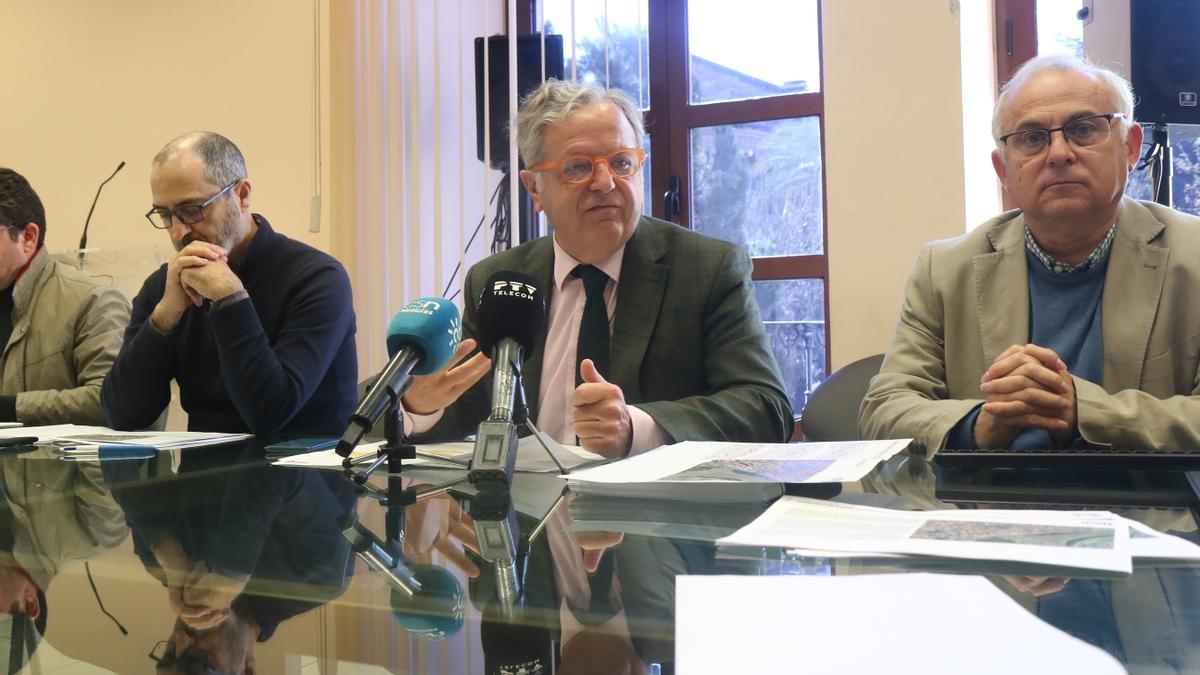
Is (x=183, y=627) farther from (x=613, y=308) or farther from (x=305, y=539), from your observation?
(x=613, y=308)

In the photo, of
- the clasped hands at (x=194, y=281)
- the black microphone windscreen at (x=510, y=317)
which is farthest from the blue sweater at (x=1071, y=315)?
the clasped hands at (x=194, y=281)

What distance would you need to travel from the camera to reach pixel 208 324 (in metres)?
2.30

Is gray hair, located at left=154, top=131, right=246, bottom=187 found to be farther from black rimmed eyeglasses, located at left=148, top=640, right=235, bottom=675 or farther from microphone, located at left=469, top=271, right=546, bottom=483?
black rimmed eyeglasses, located at left=148, top=640, right=235, bottom=675

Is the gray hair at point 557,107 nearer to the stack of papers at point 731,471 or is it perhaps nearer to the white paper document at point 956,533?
the stack of papers at point 731,471

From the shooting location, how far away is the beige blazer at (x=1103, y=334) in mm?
A: 1458

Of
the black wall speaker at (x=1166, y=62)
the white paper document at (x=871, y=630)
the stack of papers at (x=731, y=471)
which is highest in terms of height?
the black wall speaker at (x=1166, y=62)

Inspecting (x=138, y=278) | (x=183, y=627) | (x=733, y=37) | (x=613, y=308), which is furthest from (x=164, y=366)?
(x=733, y=37)

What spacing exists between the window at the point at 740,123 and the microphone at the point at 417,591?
2.52 m

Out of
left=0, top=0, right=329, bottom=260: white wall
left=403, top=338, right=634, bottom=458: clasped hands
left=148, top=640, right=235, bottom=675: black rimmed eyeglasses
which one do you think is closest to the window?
left=0, top=0, right=329, bottom=260: white wall

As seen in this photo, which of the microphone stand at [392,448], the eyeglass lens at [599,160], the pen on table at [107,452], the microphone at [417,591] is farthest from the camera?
the eyeglass lens at [599,160]

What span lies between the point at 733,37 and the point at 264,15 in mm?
1906

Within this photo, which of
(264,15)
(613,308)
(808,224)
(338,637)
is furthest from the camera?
(264,15)

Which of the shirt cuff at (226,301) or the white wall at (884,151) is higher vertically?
the white wall at (884,151)

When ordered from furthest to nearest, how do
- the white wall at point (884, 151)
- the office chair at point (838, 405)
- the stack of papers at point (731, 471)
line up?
the white wall at point (884, 151) < the office chair at point (838, 405) < the stack of papers at point (731, 471)
